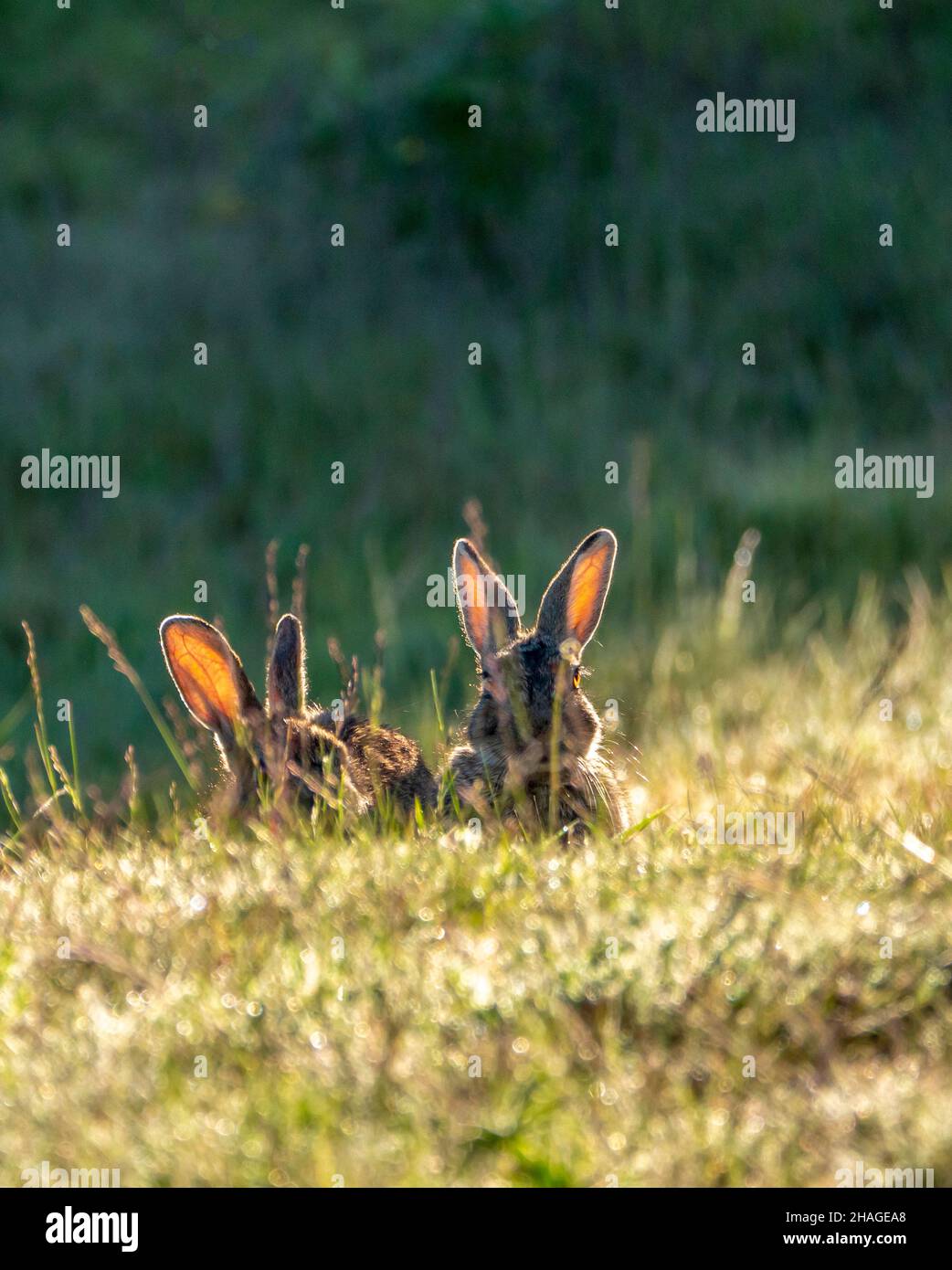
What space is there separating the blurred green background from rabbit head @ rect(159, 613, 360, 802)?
5017 millimetres

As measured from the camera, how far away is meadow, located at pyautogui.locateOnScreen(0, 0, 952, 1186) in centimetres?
321

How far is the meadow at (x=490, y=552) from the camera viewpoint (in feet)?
10.5

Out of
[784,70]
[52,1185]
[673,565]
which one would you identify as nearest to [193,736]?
[673,565]

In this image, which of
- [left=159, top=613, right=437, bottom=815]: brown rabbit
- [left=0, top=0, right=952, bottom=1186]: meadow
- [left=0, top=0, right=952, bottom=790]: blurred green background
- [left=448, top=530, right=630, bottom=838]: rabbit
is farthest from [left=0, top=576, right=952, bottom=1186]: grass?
[left=0, top=0, right=952, bottom=790]: blurred green background

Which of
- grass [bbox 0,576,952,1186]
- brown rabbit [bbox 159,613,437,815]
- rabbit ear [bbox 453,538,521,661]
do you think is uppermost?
rabbit ear [bbox 453,538,521,661]

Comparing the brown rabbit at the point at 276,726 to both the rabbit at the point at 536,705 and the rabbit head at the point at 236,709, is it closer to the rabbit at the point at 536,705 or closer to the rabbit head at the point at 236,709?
the rabbit head at the point at 236,709

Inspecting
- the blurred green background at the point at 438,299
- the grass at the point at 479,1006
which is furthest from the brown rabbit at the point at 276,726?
the blurred green background at the point at 438,299

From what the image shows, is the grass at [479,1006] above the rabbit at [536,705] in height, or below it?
below

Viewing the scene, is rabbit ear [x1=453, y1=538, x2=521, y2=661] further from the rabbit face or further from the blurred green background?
the blurred green background

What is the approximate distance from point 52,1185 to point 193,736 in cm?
491

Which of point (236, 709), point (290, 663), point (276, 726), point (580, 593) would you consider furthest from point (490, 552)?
point (276, 726)

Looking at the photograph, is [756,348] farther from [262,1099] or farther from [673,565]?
[262,1099]

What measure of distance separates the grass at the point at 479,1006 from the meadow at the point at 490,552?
1cm

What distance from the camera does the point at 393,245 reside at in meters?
15.7
